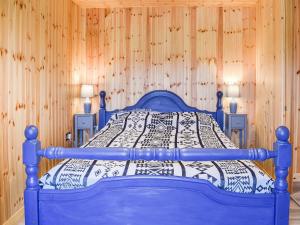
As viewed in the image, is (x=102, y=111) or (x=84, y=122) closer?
(x=84, y=122)

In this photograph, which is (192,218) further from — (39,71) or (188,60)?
(188,60)

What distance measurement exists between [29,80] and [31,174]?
143cm

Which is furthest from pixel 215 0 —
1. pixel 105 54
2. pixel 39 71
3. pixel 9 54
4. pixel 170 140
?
pixel 9 54

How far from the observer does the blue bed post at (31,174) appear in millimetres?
1998

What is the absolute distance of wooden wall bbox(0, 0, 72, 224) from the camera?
2.71 meters

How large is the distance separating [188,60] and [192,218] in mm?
2999

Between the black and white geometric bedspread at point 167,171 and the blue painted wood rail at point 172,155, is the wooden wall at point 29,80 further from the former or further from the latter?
the blue painted wood rail at point 172,155

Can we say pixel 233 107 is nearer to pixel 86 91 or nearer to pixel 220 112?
pixel 220 112

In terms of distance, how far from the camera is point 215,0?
4.38m

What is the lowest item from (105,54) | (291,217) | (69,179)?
(291,217)

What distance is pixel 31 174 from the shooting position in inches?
80.4

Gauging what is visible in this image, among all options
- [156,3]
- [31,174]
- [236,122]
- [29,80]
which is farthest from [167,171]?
[156,3]

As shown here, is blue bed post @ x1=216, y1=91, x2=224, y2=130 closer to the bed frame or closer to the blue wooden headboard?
the blue wooden headboard

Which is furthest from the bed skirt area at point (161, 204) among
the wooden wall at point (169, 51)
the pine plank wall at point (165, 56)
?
the wooden wall at point (169, 51)
